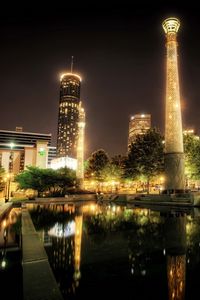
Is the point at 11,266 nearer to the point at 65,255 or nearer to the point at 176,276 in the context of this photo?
the point at 65,255

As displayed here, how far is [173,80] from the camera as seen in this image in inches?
1492

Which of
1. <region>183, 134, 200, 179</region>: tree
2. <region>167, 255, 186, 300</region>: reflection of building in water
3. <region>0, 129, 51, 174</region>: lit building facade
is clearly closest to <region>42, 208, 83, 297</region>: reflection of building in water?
<region>167, 255, 186, 300</region>: reflection of building in water

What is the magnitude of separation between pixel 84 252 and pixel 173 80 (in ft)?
114

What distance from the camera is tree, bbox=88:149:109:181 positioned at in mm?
73088

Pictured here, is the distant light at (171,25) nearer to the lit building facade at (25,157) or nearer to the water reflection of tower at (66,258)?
the water reflection of tower at (66,258)

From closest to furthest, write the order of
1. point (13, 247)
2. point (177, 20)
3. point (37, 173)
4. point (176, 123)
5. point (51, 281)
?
point (51, 281)
point (13, 247)
point (176, 123)
point (177, 20)
point (37, 173)

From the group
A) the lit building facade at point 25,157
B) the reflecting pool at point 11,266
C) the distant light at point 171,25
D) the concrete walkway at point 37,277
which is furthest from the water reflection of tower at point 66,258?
the lit building facade at point 25,157

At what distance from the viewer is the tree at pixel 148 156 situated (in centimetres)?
4994

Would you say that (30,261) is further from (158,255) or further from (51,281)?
(158,255)

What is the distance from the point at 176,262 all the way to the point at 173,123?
102 ft

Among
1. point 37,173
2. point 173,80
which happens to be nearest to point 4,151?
point 37,173

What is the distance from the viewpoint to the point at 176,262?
7770 millimetres

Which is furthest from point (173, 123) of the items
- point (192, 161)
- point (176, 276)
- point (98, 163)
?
point (98, 163)

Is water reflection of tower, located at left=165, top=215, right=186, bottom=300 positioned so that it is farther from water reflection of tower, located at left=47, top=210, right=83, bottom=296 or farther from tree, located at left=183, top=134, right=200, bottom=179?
tree, located at left=183, top=134, right=200, bottom=179
